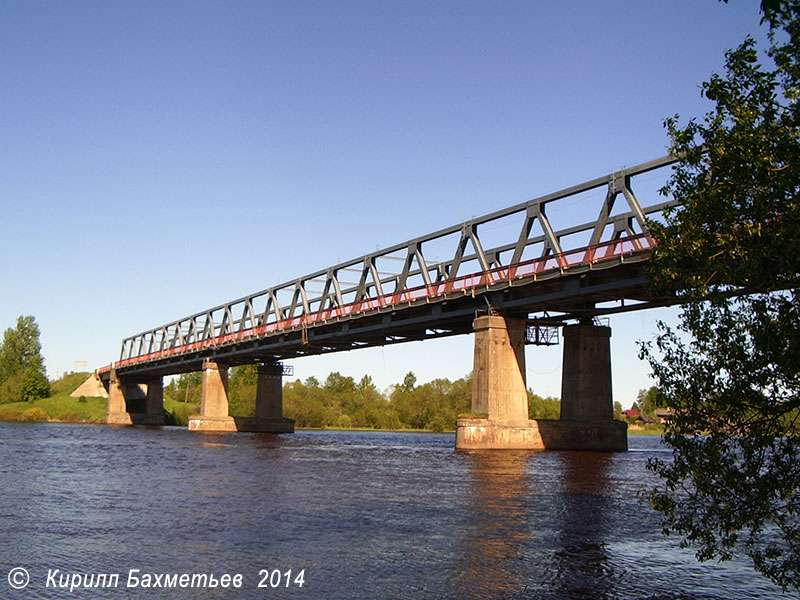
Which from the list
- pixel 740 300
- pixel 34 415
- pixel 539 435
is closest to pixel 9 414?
pixel 34 415

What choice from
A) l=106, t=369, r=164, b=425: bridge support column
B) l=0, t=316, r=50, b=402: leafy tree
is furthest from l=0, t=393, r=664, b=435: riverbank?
l=0, t=316, r=50, b=402: leafy tree

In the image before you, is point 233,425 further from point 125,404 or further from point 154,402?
point 125,404

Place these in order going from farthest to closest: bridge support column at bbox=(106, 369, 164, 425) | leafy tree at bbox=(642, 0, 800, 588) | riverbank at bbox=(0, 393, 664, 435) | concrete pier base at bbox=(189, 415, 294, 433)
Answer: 1. bridge support column at bbox=(106, 369, 164, 425)
2. riverbank at bbox=(0, 393, 664, 435)
3. concrete pier base at bbox=(189, 415, 294, 433)
4. leafy tree at bbox=(642, 0, 800, 588)

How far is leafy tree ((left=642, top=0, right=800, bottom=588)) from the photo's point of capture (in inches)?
403

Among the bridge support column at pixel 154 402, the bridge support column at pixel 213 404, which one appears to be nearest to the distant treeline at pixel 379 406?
the bridge support column at pixel 154 402

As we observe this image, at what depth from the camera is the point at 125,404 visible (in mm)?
138250

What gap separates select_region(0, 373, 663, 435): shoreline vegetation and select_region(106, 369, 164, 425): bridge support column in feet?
13.6

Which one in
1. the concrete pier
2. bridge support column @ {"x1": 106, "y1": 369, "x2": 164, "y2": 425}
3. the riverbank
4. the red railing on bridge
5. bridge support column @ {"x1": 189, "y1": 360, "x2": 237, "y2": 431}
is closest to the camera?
the red railing on bridge

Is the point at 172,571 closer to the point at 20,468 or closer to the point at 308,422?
the point at 20,468

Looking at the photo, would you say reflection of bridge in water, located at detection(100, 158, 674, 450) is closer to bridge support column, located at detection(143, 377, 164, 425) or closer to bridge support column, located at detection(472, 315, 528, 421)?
bridge support column, located at detection(472, 315, 528, 421)

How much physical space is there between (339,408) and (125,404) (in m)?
48.3

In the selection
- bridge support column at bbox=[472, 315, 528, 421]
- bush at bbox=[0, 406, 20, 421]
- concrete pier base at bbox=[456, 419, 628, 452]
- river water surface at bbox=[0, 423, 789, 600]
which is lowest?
bush at bbox=[0, 406, 20, 421]

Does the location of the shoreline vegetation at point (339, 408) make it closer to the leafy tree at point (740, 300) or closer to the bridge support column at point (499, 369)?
the bridge support column at point (499, 369)

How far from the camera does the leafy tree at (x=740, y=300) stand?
10.2 metres
